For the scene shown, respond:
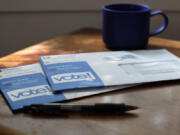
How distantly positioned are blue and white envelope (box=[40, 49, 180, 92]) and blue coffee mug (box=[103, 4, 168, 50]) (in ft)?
0.14

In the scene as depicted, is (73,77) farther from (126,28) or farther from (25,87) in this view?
(126,28)

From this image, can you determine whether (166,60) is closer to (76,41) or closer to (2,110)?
(76,41)

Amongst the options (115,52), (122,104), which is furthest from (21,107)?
(115,52)

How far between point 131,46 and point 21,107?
1.33 ft

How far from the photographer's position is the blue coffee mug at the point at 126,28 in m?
0.78

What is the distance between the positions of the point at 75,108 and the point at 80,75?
134 mm

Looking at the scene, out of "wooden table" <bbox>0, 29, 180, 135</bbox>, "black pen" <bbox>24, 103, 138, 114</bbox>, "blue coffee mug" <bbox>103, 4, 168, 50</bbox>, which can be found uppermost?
"blue coffee mug" <bbox>103, 4, 168, 50</bbox>

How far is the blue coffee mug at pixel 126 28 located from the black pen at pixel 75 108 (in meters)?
0.33

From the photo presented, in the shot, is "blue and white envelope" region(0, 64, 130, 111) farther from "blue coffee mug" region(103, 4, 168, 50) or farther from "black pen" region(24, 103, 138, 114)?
"blue coffee mug" region(103, 4, 168, 50)

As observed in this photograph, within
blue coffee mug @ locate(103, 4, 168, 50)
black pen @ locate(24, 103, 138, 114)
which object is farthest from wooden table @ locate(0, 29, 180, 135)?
blue coffee mug @ locate(103, 4, 168, 50)

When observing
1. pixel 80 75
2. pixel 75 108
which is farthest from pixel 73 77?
pixel 75 108

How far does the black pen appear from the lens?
50 cm

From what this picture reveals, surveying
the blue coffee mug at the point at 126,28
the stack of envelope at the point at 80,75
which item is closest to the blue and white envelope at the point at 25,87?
the stack of envelope at the point at 80,75

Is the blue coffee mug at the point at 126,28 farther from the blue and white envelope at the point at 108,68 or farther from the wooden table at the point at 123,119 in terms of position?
the wooden table at the point at 123,119
